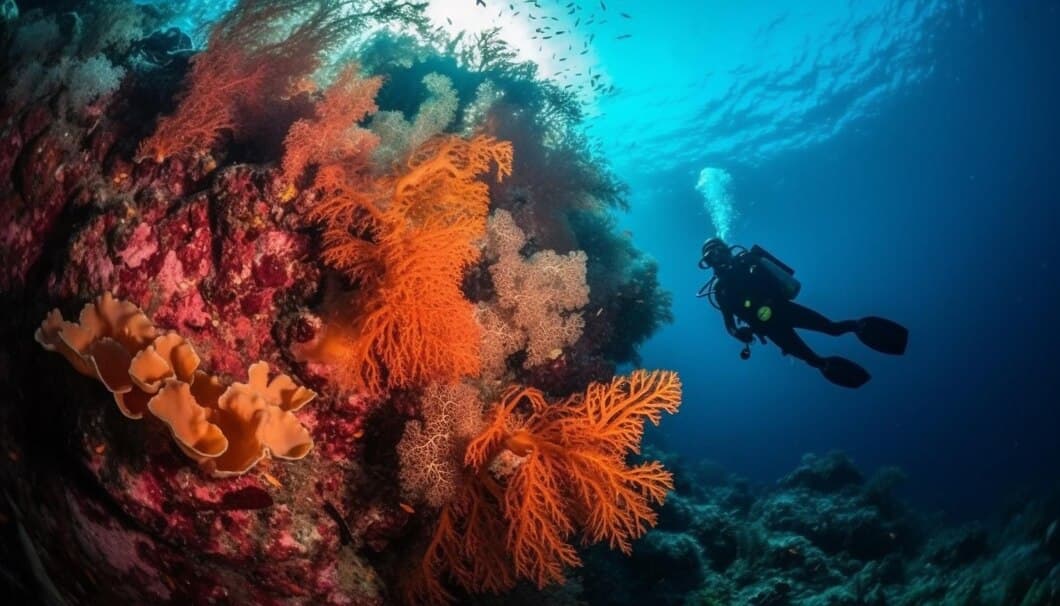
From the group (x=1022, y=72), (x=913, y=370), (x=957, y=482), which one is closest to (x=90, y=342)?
(x=1022, y=72)

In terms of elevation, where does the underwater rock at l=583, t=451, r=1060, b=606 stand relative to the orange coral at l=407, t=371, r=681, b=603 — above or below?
above

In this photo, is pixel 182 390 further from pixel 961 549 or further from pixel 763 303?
pixel 961 549

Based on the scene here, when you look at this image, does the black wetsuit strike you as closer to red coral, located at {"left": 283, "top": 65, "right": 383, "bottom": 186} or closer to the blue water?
red coral, located at {"left": 283, "top": 65, "right": 383, "bottom": 186}

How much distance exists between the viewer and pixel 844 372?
7602 millimetres

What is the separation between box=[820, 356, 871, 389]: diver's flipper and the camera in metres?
7.49

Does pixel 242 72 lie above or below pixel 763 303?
below

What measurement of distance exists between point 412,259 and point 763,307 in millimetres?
6899

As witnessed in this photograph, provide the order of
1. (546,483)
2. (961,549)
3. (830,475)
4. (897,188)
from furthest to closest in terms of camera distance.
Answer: (897,188)
(830,475)
(961,549)
(546,483)

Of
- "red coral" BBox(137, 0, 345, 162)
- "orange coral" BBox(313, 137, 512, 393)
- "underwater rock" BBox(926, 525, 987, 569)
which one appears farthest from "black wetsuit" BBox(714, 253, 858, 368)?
"red coral" BBox(137, 0, 345, 162)

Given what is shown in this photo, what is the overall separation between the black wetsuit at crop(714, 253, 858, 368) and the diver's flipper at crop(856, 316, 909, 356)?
64 cm

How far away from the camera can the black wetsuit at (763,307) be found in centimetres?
837

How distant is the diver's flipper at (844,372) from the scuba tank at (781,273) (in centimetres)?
119

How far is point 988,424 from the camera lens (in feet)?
203

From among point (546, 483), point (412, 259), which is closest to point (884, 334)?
point (546, 483)
